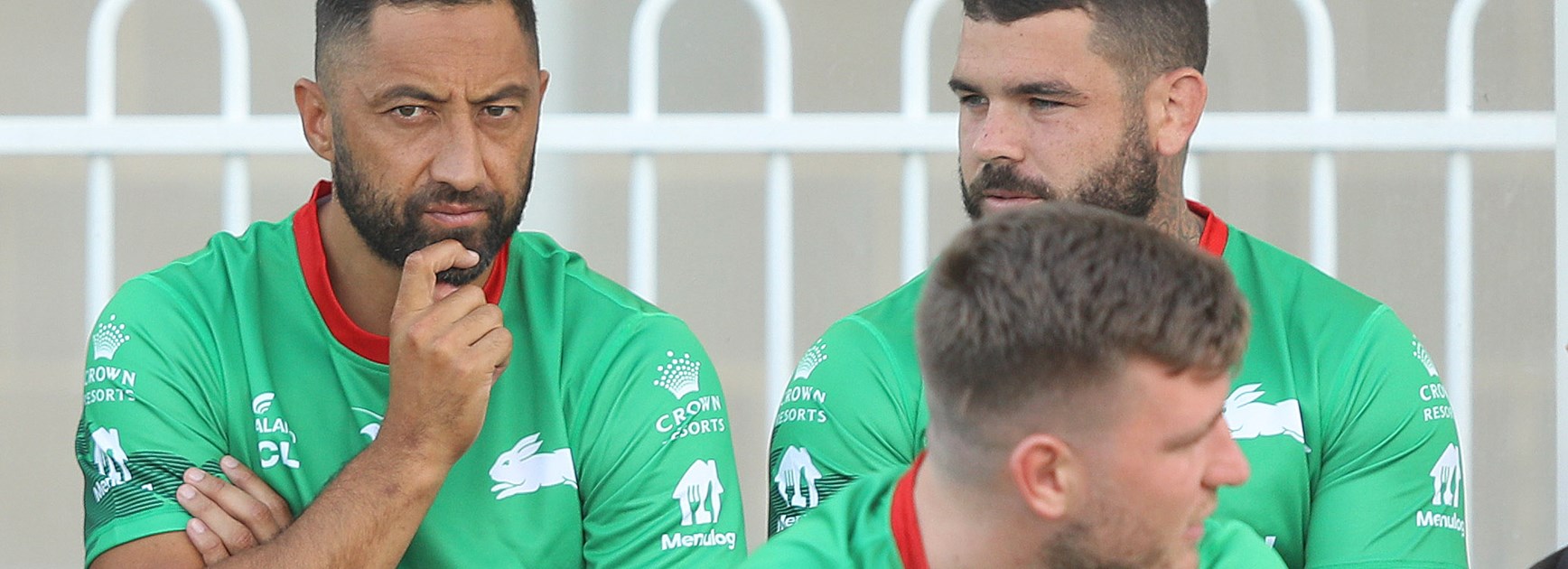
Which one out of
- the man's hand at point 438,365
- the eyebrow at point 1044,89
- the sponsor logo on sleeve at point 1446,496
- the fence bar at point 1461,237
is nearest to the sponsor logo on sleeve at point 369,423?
the man's hand at point 438,365

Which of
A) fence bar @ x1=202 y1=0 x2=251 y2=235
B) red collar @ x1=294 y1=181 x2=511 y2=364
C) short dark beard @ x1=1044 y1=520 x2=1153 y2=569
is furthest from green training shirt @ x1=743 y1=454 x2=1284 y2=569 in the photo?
fence bar @ x1=202 y1=0 x2=251 y2=235

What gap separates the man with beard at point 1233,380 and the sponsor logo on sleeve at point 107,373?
95cm

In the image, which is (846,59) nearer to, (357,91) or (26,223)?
(357,91)

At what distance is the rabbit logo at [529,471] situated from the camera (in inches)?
104

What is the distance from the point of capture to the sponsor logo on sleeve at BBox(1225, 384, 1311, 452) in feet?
8.59

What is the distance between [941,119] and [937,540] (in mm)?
1576

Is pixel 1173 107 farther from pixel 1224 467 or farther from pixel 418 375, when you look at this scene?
pixel 418 375

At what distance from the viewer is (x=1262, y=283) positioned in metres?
2.76

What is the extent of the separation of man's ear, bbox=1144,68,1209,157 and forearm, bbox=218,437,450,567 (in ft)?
3.98

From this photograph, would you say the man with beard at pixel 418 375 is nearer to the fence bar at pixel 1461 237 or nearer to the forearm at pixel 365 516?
the forearm at pixel 365 516

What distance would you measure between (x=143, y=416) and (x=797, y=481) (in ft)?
3.08

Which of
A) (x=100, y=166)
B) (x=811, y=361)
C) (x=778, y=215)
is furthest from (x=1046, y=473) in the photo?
(x=100, y=166)

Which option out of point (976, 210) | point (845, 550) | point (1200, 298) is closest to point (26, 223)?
point (976, 210)

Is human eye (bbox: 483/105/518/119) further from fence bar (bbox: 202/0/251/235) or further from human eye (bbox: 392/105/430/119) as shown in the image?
fence bar (bbox: 202/0/251/235)
